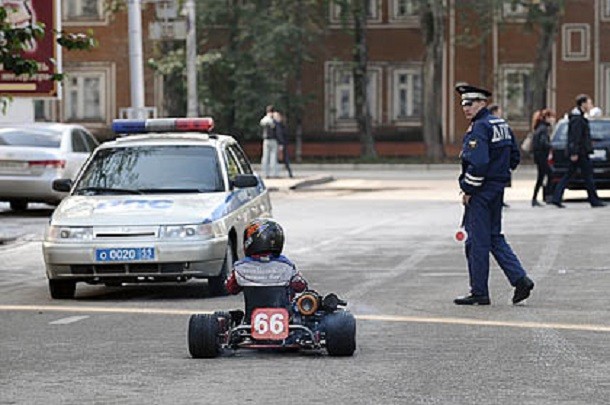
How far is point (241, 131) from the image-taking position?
6053 centimetres

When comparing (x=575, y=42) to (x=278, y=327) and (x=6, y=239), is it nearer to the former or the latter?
(x=6, y=239)

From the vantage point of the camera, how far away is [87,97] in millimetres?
64312

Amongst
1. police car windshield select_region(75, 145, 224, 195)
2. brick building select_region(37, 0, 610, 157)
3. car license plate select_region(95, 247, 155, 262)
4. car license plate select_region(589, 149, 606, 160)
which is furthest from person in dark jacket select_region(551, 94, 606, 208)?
brick building select_region(37, 0, 610, 157)

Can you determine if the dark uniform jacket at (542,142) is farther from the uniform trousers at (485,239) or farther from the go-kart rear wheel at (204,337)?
the go-kart rear wheel at (204,337)

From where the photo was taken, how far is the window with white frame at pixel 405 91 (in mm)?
64500

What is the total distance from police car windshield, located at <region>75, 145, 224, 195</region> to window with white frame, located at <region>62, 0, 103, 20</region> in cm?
4666

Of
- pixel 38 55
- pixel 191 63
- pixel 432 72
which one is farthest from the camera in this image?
pixel 432 72

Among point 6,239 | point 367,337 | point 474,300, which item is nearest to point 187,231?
point 474,300

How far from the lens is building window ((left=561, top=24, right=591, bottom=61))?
2475 inches

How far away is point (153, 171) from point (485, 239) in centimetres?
373

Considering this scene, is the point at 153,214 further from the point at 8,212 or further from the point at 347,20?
the point at 347,20

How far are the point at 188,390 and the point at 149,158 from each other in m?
7.59

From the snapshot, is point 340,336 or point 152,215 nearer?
point 340,336

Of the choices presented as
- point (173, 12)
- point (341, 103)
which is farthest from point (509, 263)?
point (341, 103)
